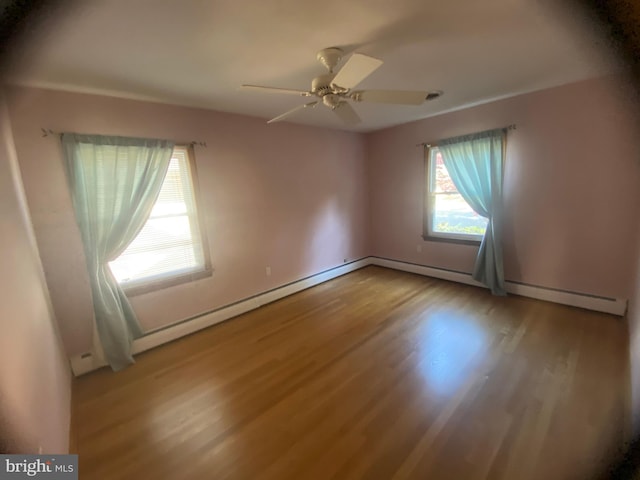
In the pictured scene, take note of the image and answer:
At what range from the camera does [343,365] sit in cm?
221

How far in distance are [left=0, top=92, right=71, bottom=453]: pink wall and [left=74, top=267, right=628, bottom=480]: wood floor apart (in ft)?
1.30

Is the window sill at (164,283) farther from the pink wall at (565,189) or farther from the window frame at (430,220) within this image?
the pink wall at (565,189)

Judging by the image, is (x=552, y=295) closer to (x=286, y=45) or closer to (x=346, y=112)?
(x=346, y=112)

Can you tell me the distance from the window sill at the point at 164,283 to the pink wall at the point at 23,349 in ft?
A: 2.20

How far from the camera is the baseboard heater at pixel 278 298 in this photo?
7.83 ft

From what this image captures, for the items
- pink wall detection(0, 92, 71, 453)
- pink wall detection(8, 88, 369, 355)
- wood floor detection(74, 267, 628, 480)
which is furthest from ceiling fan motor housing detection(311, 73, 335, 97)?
wood floor detection(74, 267, 628, 480)

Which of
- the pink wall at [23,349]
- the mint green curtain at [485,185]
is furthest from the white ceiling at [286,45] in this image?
the mint green curtain at [485,185]

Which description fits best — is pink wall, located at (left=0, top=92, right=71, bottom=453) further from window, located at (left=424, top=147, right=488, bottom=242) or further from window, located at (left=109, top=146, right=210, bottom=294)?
window, located at (left=424, top=147, right=488, bottom=242)

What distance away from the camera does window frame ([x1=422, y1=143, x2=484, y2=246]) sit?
3.78 metres

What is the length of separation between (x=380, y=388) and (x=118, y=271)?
2.56 metres

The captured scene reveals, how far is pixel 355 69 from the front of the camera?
147 cm

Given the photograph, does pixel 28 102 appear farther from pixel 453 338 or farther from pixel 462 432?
pixel 453 338

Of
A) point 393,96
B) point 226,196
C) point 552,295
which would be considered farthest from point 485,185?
point 226,196

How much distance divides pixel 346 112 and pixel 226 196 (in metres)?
1.75
